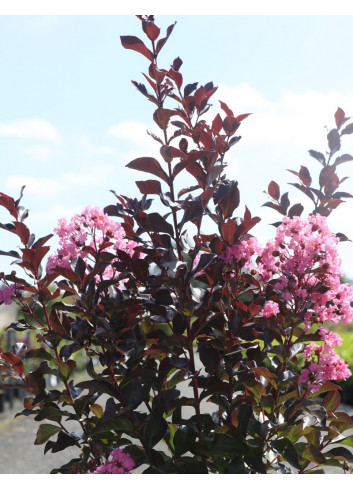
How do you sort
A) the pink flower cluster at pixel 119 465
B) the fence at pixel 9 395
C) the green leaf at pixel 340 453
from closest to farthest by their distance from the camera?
the pink flower cluster at pixel 119 465 → the green leaf at pixel 340 453 → the fence at pixel 9 395

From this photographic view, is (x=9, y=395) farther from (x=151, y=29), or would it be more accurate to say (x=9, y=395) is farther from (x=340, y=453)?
(x=151, y=29)

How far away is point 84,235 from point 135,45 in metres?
0.61

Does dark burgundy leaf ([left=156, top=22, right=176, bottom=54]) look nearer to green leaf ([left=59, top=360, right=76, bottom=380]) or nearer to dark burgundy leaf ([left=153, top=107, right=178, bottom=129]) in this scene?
dark burgundy leaf ([left=153, top=107, right=178, bottom=129])

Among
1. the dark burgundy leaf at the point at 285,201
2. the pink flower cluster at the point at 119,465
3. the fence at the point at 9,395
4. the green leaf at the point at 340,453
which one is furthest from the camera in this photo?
the fence at the point at 9,395

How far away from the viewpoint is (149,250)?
1563 millimetres

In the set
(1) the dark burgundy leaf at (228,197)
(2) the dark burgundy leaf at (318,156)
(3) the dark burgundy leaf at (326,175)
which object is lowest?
(1) the dark burgundy leaf at (228,197)

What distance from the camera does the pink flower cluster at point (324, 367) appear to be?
5.42 ft

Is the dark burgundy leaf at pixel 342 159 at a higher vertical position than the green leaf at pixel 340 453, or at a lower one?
higher

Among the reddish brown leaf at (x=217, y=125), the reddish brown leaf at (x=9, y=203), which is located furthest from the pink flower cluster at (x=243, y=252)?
the reddish brown leaf at (x=9, y=203)

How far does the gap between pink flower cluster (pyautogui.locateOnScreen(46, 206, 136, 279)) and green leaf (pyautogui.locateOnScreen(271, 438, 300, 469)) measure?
2.44ft

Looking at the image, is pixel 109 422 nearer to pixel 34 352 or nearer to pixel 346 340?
pixel 34 352

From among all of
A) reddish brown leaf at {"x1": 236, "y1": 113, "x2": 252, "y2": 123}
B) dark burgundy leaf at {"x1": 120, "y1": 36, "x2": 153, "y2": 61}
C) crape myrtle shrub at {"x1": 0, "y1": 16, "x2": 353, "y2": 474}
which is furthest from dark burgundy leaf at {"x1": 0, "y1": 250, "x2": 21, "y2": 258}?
reddish brown leaf at {"x1": 236, "y1": 113, "x2": 252, "y2": 123}

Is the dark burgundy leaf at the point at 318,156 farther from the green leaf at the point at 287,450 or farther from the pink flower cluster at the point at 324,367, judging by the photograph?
the green leaf at the point at 287,450

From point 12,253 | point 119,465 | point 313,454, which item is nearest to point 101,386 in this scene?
point 119,465
